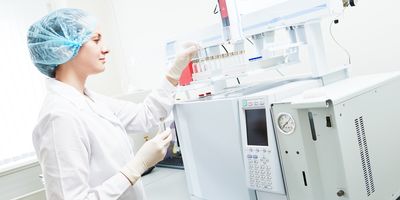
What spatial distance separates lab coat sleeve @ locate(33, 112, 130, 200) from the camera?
0.90 metres

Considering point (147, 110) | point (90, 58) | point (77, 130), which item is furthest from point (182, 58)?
point (77, 130)

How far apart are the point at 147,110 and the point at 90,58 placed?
1.37 ft

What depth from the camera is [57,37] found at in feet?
3.48

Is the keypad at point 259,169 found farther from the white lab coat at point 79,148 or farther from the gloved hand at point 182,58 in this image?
the gloved hand at point 182,58

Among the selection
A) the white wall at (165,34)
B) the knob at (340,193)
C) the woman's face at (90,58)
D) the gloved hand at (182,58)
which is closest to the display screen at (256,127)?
the knob at (340,193)

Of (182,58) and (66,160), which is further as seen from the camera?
(182,58)

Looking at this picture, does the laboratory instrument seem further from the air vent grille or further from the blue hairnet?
the blue hairnet

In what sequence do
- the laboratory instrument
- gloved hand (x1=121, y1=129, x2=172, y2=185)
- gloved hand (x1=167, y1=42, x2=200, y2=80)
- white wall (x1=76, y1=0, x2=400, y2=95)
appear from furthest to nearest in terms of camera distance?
white wall (x1=76, y1=0, x2=400, y2=95) → gloved hand (x1=167, y1=42, x2=200, y2=80) → gloved hand (x1=121, y1=129, x2=172, y2=185) → the laboratory instrument

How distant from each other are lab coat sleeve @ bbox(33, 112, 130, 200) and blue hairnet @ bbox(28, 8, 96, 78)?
23 centimetres

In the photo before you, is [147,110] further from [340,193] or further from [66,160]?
[340,193]

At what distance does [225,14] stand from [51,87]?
68 centimetres

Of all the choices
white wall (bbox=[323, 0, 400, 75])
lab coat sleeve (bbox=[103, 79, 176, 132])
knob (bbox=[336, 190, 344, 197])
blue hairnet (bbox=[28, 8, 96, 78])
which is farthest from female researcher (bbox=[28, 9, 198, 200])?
white wall (bbox=[323, 0, 400, 75])

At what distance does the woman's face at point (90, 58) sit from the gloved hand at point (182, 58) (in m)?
0.37

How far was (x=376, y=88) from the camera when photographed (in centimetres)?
104
